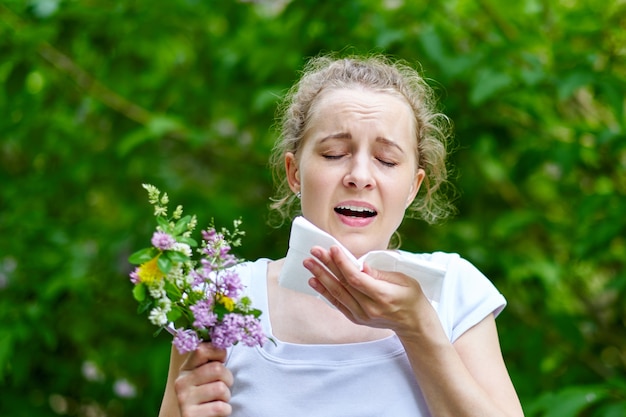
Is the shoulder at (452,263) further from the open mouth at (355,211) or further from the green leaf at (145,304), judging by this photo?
the green leaf at (145,304)

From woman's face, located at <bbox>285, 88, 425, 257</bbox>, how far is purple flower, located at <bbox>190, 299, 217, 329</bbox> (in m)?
0.28

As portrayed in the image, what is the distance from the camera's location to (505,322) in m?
2.81

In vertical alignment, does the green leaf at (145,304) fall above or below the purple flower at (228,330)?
above

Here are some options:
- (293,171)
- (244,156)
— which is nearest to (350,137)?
(293,171)

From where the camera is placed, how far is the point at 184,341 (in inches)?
50.0

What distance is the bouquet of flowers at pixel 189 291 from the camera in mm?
1216

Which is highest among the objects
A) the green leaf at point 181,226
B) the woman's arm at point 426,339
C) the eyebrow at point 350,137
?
the eyebrow at point 350,137

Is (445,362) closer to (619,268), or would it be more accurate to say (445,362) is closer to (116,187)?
(619,268)

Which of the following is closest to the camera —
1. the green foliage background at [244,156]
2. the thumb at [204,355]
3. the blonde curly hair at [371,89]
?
the thumb at [204,355]

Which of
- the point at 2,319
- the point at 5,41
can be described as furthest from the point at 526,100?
the point at 2,319

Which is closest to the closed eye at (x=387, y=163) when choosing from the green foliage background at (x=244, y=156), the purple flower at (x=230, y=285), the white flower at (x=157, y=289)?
the purple flower at (x=230, y=285)

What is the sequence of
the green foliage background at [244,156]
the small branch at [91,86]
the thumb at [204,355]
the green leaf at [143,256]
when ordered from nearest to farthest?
1. the green leaf at [143,256]
2. the thumb at [204,355]
3. the green foliage background at [244,156]
4. the small branch at [91,86]

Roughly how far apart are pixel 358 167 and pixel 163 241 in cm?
→ 39

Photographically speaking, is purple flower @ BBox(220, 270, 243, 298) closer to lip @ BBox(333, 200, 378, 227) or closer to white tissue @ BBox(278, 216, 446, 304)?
white tissue @ BBox(278, 216, 446, 304)
